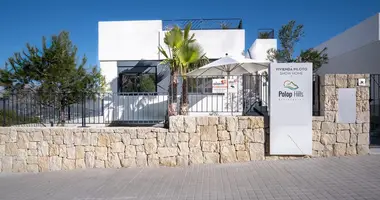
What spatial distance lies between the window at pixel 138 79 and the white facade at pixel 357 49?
1022 centimetres

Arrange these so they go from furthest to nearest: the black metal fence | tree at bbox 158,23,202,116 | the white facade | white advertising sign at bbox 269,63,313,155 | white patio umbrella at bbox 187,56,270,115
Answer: the white facade, white patio umbrella at bbox 187,56,270,115, tree at bbox 158,23,202,116, the black metal fence, white advertising sign at bbox 269,63,313,155

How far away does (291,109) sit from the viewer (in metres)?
6.70

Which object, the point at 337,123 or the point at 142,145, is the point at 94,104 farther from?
the point at 337,123

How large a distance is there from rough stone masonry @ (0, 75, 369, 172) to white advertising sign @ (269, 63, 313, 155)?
0.28m

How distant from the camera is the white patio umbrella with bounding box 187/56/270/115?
9.06m

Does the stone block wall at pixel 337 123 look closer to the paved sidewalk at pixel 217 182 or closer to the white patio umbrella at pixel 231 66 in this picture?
the paved sidewalk at pixel 217 182

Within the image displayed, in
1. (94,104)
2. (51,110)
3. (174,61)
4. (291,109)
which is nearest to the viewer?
(291,109)

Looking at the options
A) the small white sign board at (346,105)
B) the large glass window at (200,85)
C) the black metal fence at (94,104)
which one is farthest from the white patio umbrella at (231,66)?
the small white sign board at (346,105)

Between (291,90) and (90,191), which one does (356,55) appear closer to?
(291,90)

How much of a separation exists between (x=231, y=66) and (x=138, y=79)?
18.4ft

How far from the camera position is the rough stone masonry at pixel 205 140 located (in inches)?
269

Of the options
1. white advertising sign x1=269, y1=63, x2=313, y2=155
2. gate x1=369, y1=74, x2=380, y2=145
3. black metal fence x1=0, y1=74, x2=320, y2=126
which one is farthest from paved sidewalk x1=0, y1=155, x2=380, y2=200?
gate x1=369, y1=74, x2=380, y2=145

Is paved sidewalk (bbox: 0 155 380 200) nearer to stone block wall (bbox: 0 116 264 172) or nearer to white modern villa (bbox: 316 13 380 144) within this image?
stone block wall (bbox: 0 116 264 172)

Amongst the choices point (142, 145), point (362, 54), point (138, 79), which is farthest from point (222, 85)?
point (362, 54)
